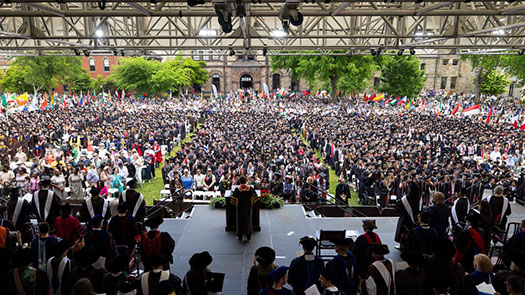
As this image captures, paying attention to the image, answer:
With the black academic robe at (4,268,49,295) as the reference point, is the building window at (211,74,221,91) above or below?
above

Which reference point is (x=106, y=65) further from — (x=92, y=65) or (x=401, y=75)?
(x=401, y=75)

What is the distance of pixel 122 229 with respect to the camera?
6.39 m

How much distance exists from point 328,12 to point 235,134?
46.5 feet

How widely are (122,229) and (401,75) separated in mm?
43526

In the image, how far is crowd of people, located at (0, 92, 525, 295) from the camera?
15.1 feet

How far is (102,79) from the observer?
194ft

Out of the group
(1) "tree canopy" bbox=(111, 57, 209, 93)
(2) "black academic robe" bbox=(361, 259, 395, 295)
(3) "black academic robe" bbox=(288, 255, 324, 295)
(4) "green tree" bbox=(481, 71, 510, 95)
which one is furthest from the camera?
(4) "green tree" bbox=(481, 71, 510, 95)

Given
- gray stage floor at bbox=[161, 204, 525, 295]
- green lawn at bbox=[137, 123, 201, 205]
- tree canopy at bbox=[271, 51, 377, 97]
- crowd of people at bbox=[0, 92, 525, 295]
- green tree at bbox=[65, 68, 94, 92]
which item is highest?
tree canopy at bbox=[271, 51, 377, 97]

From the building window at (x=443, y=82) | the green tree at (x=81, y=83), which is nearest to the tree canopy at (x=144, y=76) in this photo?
the green tree at (x=81, y=83)

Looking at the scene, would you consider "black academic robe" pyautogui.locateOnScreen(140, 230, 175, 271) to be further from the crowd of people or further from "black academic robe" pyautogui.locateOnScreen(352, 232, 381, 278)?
"black academic robe" pyautogui.locateOnScreen(352, 232, 381, 278)

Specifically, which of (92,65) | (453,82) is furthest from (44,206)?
(453,82)

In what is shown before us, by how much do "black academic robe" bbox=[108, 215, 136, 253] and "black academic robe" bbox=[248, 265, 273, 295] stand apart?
9.03ft

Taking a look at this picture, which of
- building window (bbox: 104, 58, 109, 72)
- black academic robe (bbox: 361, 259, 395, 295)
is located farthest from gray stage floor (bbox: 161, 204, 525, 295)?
building window (bbox: 104, 58, 109, 72)

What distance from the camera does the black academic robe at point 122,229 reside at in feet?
20.8
